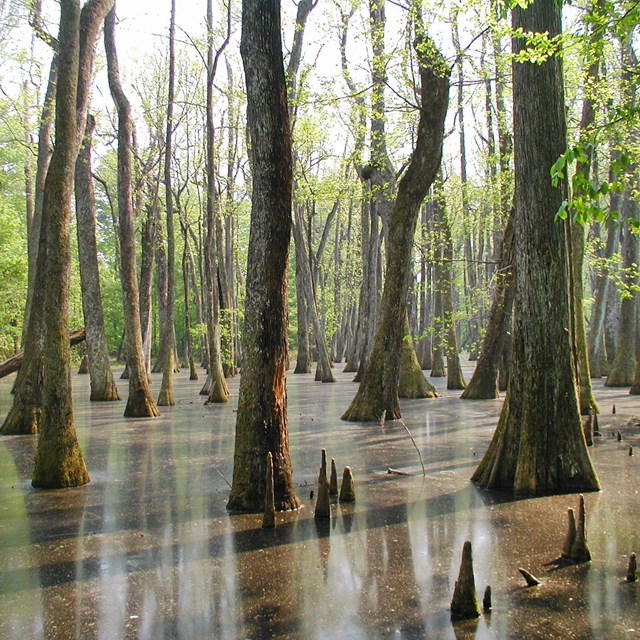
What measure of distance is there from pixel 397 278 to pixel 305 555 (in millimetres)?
9029

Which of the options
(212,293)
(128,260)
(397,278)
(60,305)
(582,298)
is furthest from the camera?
(212,293)

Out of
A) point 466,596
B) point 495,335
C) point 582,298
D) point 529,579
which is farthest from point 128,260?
point 466,596

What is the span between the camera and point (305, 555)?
237 inches

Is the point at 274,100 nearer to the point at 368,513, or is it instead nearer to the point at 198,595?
the point at 368,513

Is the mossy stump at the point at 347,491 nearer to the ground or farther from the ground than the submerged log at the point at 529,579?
farther from the ground

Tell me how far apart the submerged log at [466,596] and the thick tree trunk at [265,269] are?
9.57 ft

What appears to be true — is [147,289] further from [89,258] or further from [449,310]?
[449,310]

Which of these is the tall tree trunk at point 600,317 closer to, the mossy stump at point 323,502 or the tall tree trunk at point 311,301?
the tall tree trunk at point 311,301

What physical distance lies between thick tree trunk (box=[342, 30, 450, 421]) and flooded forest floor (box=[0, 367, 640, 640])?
3.63 metres

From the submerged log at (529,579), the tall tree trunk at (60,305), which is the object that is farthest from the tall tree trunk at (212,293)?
the submerged log at (529,579)

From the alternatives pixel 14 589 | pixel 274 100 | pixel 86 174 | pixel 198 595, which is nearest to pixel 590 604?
pixel 198 595

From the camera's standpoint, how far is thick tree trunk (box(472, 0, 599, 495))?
26.6ft

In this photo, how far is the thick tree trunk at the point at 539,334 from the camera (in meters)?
8.11

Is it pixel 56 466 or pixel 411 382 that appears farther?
pixel 411 382
